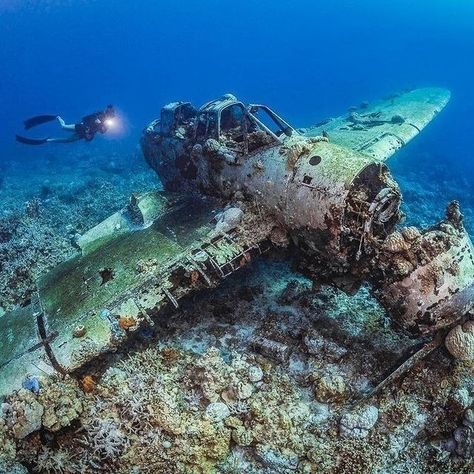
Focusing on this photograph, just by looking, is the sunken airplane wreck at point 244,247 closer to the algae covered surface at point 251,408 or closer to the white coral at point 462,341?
the white coral at point 462,341

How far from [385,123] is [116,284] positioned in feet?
33.1

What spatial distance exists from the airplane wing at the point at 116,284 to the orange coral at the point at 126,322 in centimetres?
1

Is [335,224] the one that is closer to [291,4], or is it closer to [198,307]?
[198,307]

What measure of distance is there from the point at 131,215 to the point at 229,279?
2543mm

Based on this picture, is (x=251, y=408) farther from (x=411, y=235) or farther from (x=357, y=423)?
(x=411, y=235)

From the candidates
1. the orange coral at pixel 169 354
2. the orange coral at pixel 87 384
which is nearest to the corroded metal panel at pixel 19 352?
the orange coral at pixel 87 384

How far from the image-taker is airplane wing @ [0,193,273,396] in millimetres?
5594

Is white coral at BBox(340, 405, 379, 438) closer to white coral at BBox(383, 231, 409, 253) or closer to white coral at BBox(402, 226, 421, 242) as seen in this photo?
white coral at BBox(383, 231, 409, 253)

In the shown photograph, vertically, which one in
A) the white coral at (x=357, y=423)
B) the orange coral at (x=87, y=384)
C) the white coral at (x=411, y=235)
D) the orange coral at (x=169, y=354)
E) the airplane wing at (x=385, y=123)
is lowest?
the orange coral at (x=169, y=354)

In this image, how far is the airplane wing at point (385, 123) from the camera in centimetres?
1072

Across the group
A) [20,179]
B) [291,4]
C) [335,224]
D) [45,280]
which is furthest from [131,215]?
[291,4]

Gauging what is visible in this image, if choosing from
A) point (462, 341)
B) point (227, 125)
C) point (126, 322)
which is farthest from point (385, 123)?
point (126, 322)

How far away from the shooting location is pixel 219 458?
5.19m

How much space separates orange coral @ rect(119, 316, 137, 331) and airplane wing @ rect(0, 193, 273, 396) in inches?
0.6
